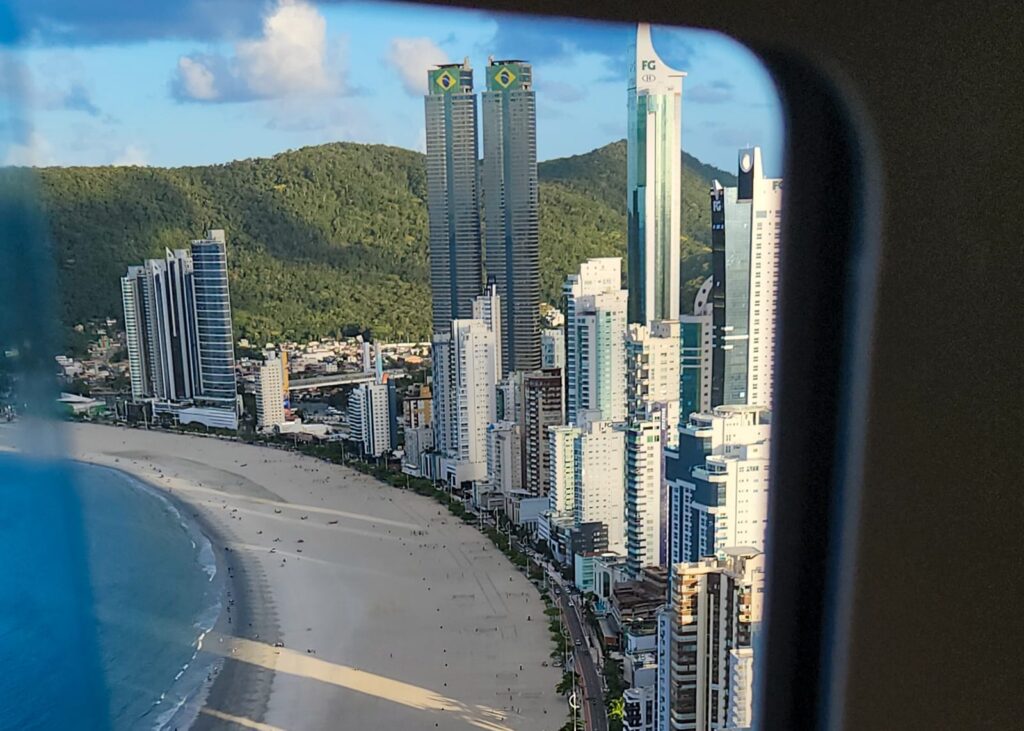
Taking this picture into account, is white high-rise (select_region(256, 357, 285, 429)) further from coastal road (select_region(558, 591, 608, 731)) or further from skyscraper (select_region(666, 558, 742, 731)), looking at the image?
skyscraper (select_region(666, 558, 742, 731))

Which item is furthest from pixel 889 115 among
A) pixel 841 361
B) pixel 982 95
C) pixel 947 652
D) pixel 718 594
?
pixel 718 594

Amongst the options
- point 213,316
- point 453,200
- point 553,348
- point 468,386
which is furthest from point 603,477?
point 213,316

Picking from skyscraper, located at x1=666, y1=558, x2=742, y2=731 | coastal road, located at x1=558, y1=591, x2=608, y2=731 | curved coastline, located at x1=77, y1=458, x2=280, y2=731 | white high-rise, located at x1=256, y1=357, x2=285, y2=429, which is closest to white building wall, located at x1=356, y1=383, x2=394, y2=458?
white high-rise, located at x1=256, y1=357, x2=285, y2=429

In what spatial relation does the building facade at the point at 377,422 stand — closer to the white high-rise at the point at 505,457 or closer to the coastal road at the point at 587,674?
the white high-rise at the point at 505,457

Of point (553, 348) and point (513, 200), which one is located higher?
point (513, 200)

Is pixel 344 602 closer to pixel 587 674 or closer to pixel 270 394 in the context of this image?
pixel 270 394

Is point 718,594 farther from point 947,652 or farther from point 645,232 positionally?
point 645,232

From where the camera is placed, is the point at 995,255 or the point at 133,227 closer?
the point at 995,255
